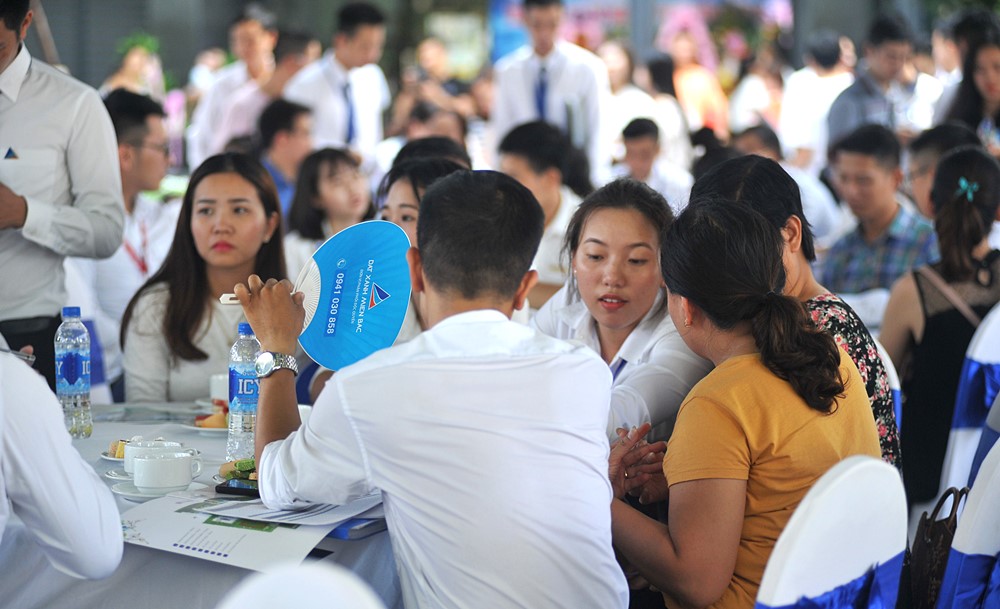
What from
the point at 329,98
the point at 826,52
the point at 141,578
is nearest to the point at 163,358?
the point at 141,578

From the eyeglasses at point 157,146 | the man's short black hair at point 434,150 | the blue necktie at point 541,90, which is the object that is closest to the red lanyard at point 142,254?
the eyeglasses at point 157,146

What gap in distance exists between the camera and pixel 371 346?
6.44 ft

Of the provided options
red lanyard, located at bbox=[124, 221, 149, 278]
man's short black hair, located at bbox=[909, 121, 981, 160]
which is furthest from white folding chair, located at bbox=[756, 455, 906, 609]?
red lanyard, located at bbox=[124, 221, 149, 278]

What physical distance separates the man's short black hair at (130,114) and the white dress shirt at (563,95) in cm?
268

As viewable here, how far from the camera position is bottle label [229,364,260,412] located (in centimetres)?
211

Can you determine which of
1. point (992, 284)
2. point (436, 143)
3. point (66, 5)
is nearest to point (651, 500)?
point (992, 284)

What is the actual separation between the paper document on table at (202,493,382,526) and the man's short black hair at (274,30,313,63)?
5032 millimetres

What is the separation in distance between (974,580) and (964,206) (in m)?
1.59

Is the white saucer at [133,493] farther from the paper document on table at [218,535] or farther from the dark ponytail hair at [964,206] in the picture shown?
the dark ponytail hair at [964,206]

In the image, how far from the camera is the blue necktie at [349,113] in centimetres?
627

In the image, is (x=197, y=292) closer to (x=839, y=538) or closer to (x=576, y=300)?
(x=576, y=300)

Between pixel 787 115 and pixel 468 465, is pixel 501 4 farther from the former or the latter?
pixel 468 465

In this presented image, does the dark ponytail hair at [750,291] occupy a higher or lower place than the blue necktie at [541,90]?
lower

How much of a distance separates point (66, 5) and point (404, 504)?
38.5 feet
